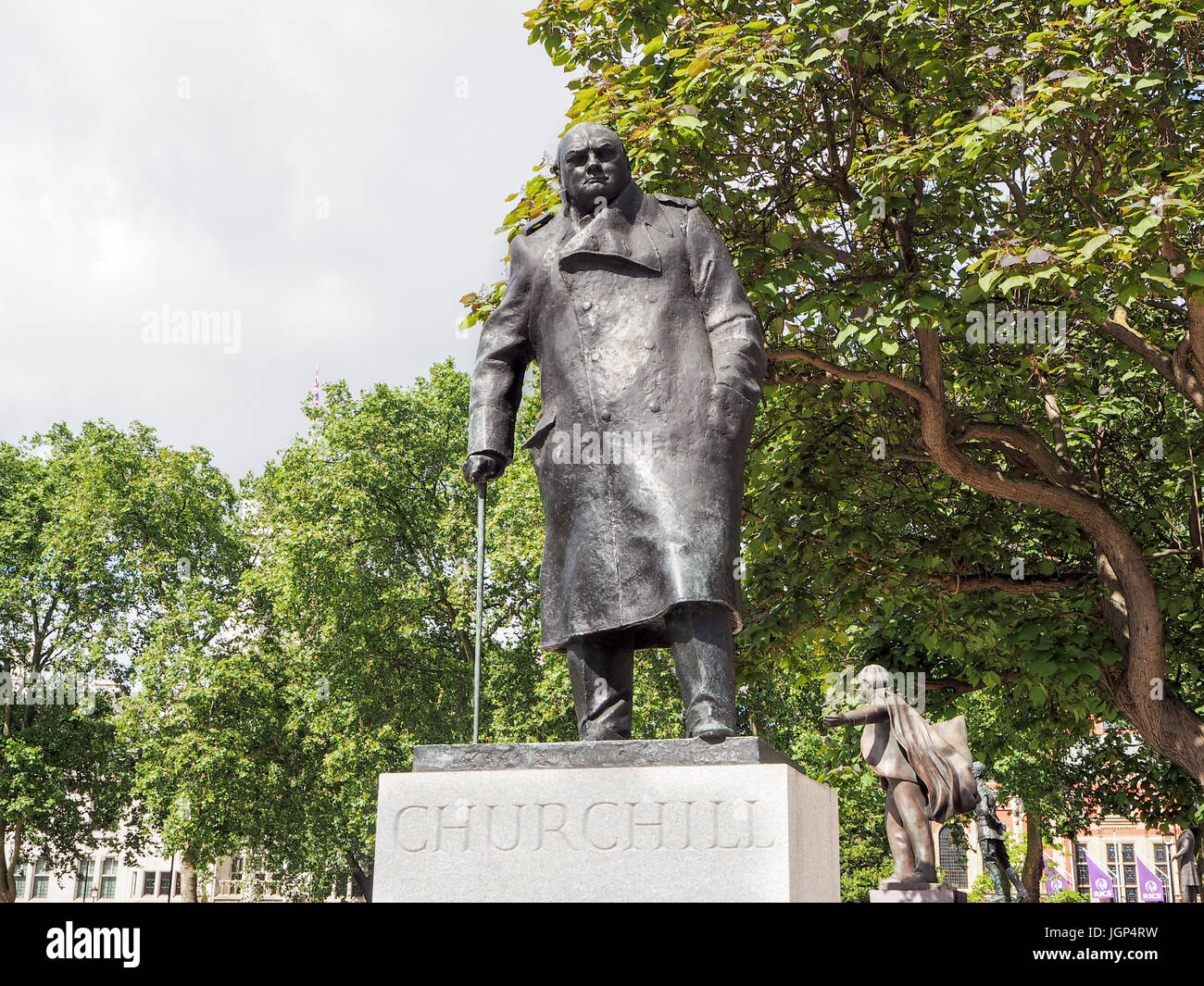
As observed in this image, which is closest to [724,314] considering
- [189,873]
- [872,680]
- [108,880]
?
[872,680]

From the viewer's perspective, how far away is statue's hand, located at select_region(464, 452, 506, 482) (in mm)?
5621

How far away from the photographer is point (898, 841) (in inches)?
468

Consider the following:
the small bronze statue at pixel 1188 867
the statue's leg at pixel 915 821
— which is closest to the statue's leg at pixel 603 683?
the statue's leg at pixel 915 821

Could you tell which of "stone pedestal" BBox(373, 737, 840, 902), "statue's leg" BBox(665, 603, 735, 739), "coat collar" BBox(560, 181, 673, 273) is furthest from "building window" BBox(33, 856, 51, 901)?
"statue's leg" BBox(665, 603, 735, 739)

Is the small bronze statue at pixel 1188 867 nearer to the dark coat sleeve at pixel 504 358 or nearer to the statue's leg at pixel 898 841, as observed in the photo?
the statue's leg at pixel 898 841

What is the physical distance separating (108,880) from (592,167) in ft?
260

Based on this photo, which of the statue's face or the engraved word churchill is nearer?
the engraved word churchill

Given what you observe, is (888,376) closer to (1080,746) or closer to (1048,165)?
(1048,165)

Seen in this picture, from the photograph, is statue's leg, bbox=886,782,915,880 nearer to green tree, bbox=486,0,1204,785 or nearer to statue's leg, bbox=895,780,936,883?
statue's leg, bbox=895,780,936,883

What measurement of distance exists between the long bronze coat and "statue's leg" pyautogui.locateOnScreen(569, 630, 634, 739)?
81mm

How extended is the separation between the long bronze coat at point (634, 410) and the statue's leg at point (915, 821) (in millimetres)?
7297

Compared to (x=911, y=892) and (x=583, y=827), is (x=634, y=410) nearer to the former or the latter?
(x=583, y=827)
